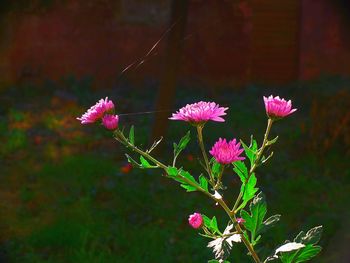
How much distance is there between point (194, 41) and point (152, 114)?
9.85 feet

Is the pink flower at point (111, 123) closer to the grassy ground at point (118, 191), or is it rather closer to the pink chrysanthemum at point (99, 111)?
the pink chrysanthemum at point (99, 111)

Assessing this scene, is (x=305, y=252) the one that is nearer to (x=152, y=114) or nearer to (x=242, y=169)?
(x=242, y=169)

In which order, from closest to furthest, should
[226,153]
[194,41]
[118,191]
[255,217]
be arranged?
[226,153] < [255,217] < [118,191] < [194,41]

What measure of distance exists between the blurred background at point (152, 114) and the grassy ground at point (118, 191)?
0.01 metres

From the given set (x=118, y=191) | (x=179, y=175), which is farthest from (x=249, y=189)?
(x=118, y=191)

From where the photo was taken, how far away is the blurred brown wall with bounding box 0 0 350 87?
1004 cm

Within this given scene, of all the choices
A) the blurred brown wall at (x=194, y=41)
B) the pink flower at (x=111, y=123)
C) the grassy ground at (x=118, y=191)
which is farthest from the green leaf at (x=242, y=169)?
the blurred brown wall at (x=194, y=41)

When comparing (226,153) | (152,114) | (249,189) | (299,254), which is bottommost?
(152,114)

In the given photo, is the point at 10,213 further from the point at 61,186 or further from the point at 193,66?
the point at 193,66

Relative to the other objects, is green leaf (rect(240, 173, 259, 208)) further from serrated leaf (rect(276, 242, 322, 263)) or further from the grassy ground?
the grassy ground

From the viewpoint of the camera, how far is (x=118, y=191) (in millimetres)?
5555

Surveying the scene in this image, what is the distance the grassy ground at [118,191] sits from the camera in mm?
4680

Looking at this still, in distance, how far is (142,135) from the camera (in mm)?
6910

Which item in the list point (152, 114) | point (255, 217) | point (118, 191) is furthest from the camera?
point (152, 114)
